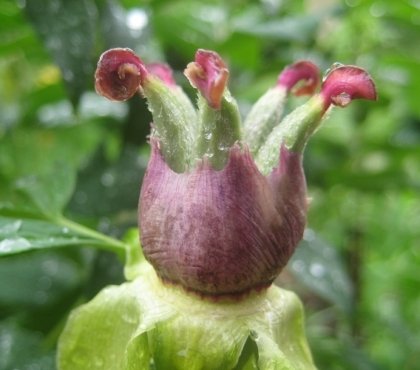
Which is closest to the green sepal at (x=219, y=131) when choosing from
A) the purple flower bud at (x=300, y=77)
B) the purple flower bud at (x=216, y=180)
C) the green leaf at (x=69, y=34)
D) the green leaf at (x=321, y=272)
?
the purple flower bud at (x=216, y=180)

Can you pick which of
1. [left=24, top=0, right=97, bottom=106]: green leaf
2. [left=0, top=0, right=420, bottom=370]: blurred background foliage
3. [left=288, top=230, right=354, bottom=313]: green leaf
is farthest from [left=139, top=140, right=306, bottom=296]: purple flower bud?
[left=288, top=230, right=354, bottom=313]: green leaf

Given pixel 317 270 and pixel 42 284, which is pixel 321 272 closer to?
pixel 317 270

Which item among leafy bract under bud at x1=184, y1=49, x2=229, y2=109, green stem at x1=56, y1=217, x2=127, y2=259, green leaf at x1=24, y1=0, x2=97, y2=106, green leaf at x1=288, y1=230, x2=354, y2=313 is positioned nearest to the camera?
leafy bract under bud at x1=184, y1=49, x2=229, y2=109

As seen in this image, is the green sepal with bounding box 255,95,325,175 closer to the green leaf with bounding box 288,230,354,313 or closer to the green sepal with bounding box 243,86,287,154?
the green sepal with bounding box 243,86,287,154

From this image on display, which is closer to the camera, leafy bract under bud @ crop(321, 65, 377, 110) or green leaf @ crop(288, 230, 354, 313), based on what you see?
leafy bract under bud @ crop(321, 65, 377, 110)

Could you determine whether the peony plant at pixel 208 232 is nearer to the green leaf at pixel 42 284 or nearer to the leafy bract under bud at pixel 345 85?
the leafy bract under bud at pixel 345 85

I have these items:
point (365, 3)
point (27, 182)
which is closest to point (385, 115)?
point (365, 3)
